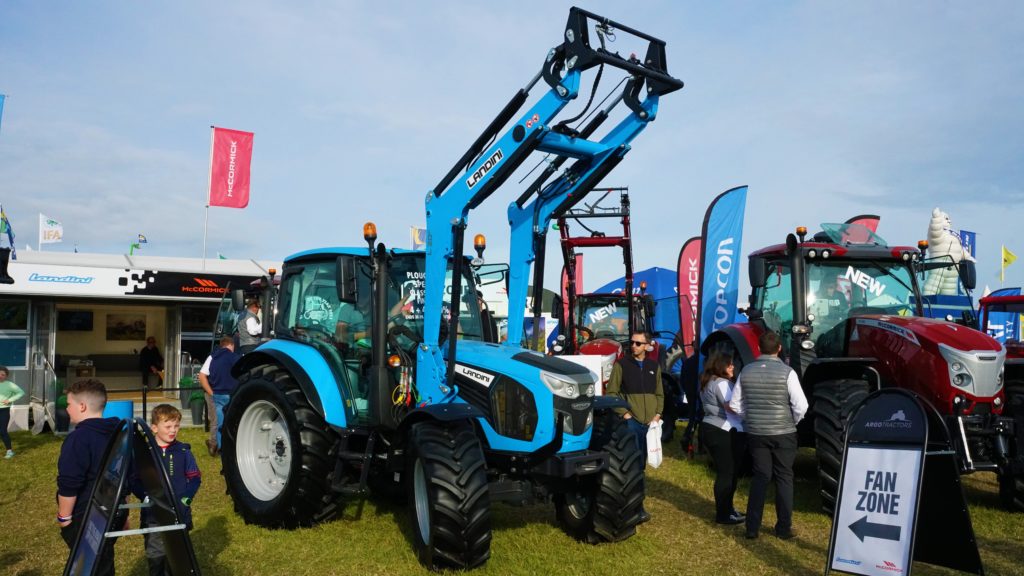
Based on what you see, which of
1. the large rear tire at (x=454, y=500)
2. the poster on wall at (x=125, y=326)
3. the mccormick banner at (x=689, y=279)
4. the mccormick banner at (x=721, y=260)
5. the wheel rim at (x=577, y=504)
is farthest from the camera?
the poster on wall at (x=125, y=326)

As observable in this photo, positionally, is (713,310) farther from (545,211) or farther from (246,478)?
(246,478)

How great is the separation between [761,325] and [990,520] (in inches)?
96.7

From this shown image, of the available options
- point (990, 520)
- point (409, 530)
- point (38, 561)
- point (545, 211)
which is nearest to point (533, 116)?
point (545, 211)

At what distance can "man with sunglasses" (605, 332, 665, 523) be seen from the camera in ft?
23.6

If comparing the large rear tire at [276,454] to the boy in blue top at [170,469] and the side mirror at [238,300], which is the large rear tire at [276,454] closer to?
the boy in blue top at [170,469]

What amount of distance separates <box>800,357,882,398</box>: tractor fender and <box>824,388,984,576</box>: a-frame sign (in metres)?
2.07

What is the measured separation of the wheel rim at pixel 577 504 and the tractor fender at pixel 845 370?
7.90ft

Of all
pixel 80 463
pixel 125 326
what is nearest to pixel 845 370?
pixel 80 463

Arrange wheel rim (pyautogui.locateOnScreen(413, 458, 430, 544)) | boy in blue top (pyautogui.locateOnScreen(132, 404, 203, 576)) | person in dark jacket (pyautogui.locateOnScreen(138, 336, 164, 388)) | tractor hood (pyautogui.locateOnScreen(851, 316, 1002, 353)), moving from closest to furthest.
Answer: boy in blue top (pyautogui.locateOnScreen(132, 404, 203, 576)) → wheel rim (pyautogui.locateOnScreen(413, 458, 430, 544)) → tractor hood (pyautogui.locateOnScreen(851, 316, 1002, 353)) → person in dark jacket (pyautogui.locateOnScreen(138, 336, 164, 388))

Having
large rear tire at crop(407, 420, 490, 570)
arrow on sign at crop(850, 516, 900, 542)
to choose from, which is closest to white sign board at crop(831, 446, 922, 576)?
arrow on sign at crop(850, 516, 900, 542)

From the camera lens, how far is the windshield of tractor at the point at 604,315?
491 inches

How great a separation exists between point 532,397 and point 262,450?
257cm

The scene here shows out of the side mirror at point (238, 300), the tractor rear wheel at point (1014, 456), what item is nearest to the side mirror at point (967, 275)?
the tractor rear wheel at point (1014, 456)

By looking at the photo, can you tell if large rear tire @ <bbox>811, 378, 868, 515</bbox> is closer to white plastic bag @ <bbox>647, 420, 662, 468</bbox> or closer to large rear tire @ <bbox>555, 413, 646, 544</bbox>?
white plastic bag @ <bbox>647, 420, 662, 468</bbox>
